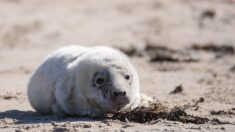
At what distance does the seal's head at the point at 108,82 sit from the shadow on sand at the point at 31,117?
0.26 meters

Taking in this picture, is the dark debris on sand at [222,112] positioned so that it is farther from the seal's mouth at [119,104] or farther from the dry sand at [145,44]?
the seal's mouth at [119,104]

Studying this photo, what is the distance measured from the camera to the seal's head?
875cm

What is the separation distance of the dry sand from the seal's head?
9.2 inches

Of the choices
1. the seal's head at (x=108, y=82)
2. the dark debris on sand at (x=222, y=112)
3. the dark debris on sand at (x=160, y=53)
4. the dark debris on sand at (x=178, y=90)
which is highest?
the dark debris on sand at (x=160, y=53)

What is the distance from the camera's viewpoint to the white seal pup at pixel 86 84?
8844 millimetres

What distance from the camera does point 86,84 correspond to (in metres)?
9.01

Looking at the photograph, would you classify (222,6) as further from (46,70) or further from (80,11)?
(46,70)

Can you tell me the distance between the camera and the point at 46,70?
9.46 meters

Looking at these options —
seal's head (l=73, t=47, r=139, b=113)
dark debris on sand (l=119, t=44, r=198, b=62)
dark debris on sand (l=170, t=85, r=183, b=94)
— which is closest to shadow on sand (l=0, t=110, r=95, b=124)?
seal's head (l=73, t=47, r=139, b=113)

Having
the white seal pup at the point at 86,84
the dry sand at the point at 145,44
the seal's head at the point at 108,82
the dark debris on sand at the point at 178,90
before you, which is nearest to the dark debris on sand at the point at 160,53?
the dry sand at the point at 145,44

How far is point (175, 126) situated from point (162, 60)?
702 cm

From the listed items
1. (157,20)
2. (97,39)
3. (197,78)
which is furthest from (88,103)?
(157,20)

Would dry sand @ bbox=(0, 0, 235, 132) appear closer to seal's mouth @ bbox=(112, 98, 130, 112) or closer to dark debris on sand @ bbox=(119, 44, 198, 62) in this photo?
dark debris on sand @ bbox=(119, 44, 198, 62)

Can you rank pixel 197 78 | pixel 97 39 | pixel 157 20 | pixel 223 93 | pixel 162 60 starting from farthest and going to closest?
pixel 157 20, pixel 97 39, pixel 162 60, pixel 197 78, pixel 223 93
